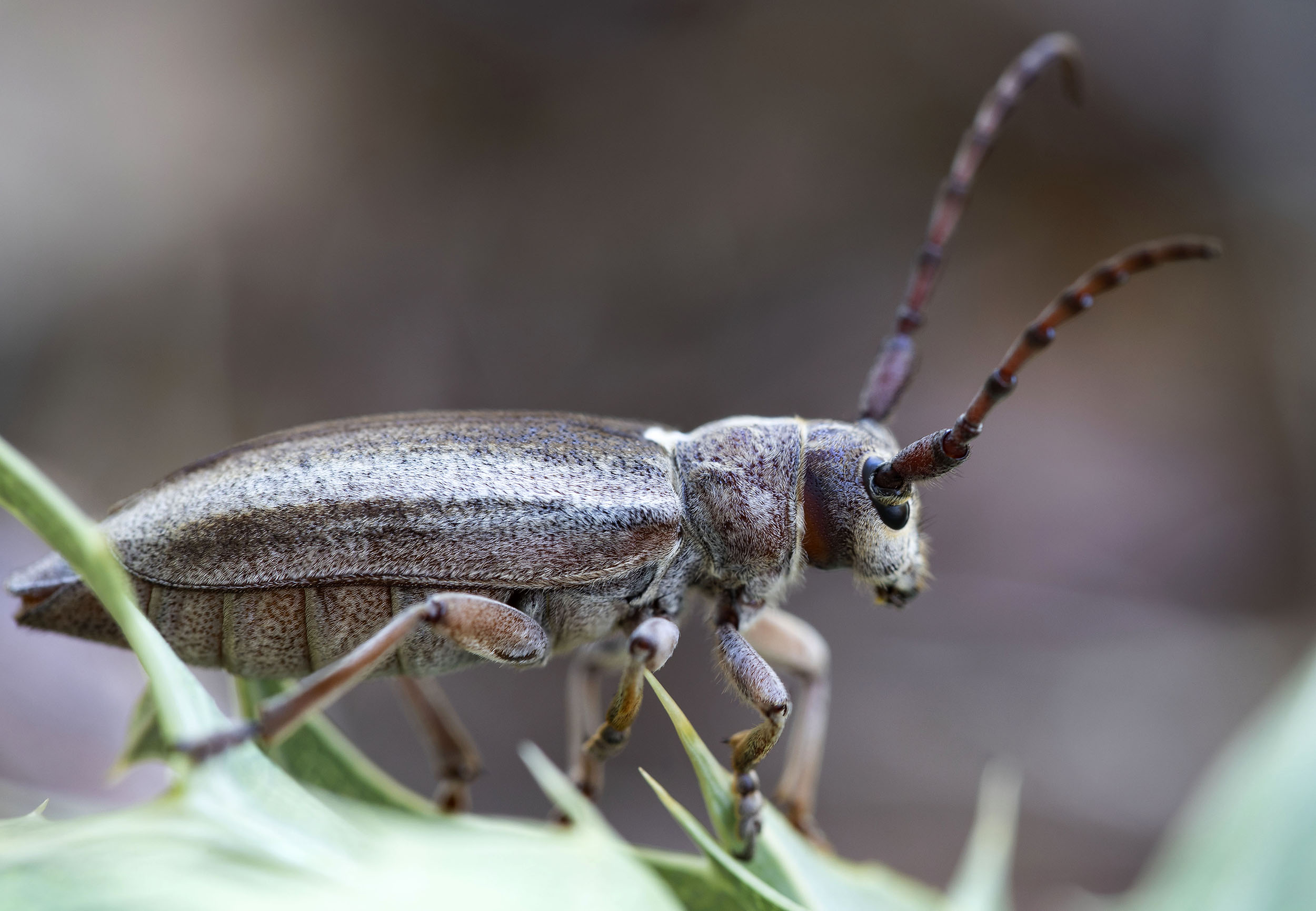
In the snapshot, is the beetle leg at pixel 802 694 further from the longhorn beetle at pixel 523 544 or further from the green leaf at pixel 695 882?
the green leaf at pixel 695 882

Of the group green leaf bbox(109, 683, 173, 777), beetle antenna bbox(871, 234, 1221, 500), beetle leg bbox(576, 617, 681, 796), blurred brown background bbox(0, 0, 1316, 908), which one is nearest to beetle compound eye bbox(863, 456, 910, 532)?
beetle antenna bbox(871, 234, 1221, 500)

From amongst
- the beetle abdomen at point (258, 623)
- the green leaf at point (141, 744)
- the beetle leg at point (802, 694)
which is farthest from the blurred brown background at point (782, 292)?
the green leaf at point (141, 744)

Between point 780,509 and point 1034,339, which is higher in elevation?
point 1034,339

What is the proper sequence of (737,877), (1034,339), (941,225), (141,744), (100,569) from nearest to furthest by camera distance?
1. (100,569)
2. (737,877)
3. (141,744)
4. (1034,339)
5. (941,225)

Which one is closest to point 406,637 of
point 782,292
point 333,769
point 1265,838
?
point 333,769

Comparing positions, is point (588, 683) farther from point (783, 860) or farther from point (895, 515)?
point (783, 860)

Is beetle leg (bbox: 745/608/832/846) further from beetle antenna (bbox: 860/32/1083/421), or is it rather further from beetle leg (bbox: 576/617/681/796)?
Answer: beetle antenna (bbox: 860/32/1083/421)
